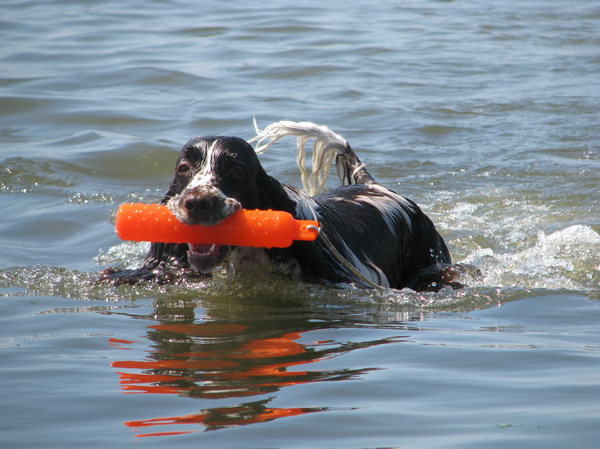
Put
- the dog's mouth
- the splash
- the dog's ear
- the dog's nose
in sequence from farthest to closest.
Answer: the splash → the dog's ear → the dog's mouth → the dog's nose

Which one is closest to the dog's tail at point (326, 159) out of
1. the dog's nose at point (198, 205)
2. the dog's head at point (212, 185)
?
the dog's head at point (212, 185)

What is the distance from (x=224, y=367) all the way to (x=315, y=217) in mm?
1714

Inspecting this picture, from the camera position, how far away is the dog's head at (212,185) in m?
4.93

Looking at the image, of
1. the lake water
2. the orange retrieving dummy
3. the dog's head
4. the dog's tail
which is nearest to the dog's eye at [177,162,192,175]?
the dog's head

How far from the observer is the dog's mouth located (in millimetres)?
5121

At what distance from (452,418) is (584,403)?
21.2 inches

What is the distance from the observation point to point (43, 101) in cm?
1230

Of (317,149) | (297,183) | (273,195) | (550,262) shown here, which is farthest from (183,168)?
(297,183)

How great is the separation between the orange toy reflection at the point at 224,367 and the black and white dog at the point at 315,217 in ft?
→ 1.60

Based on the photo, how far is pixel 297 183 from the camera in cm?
962

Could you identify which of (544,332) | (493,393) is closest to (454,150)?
(544,332)

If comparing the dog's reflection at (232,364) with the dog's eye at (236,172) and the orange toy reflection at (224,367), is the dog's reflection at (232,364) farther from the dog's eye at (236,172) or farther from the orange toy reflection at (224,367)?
the dog's eye at (236,172)

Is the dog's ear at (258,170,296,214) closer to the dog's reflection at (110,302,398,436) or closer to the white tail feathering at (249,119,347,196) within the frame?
the dog's reflection at (110,302,398,436)

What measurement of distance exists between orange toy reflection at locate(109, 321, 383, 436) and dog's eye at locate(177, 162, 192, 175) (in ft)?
2.57
